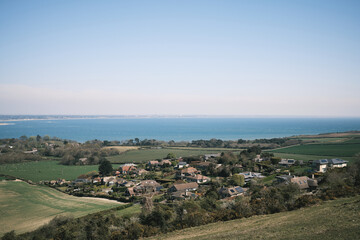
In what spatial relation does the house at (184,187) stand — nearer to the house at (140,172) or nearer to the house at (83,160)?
the house at (140,172)

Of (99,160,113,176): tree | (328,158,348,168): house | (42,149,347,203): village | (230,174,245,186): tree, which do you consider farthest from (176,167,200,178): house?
(328,158,348,168): house

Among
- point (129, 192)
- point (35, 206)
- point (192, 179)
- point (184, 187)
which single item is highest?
point (184, 187)

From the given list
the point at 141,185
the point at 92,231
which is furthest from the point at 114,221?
the point at 141,185

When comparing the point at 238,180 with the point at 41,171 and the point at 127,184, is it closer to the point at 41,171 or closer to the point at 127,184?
the point at 127,184

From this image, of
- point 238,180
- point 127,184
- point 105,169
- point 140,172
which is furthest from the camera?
point 140,172

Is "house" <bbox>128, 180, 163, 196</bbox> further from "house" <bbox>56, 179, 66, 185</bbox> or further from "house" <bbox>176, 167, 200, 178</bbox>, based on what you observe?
"house" <bbox>56, 179, 66, 185</bbox>

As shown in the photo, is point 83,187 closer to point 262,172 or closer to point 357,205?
point 262,172

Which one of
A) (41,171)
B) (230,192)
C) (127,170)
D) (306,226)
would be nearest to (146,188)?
(230,192)

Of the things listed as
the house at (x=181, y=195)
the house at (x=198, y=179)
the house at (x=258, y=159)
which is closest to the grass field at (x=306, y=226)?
the house at (x=181, y=195)
